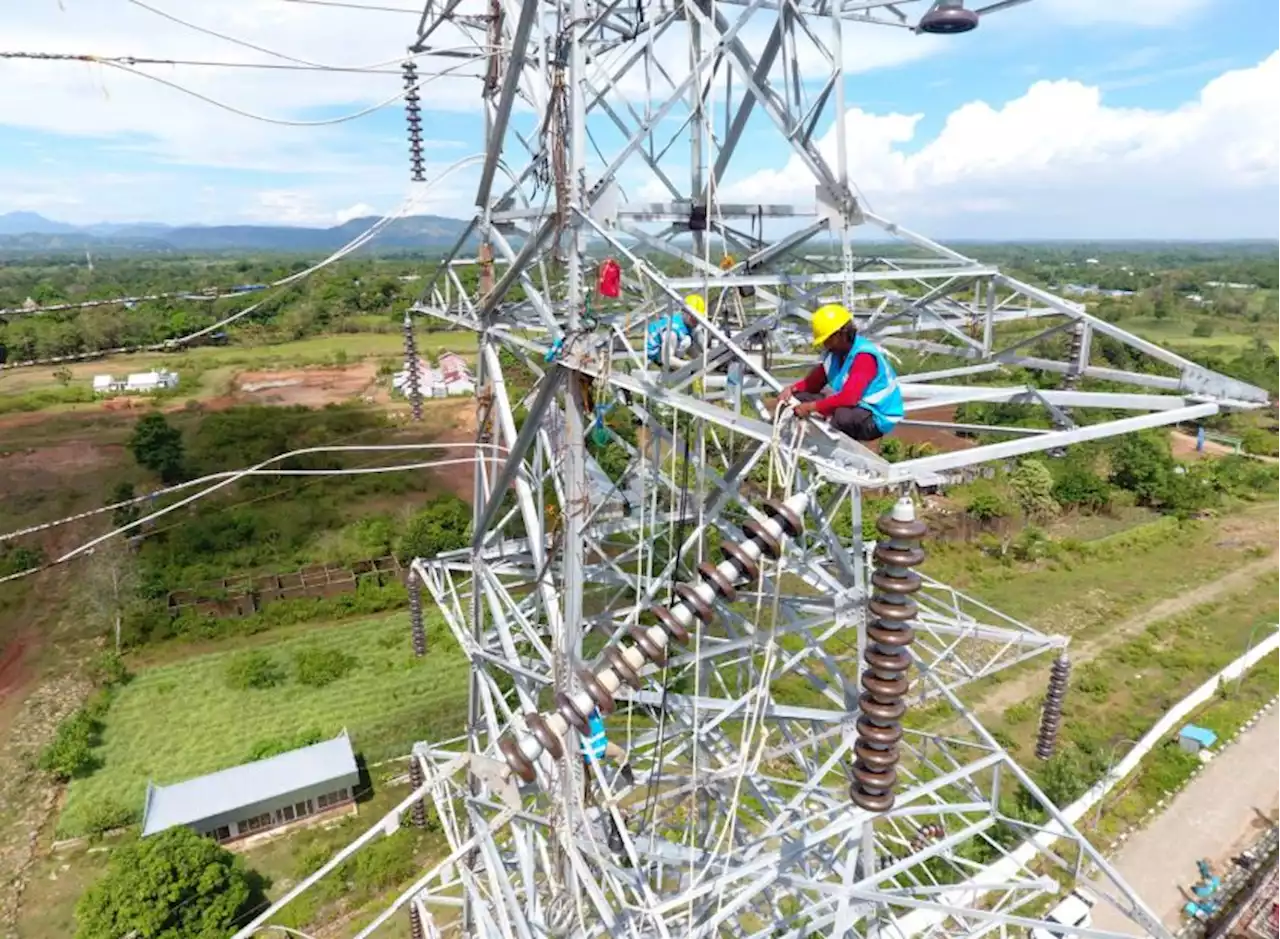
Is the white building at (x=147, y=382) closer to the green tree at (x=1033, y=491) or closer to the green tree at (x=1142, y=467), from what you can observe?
the green tree at (x=1033, y=491)

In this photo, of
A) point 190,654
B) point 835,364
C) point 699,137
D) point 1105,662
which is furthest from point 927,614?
point 190,654

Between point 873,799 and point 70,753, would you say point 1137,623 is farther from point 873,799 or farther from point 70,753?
point 70,753

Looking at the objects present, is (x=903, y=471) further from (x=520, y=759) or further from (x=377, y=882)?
(x=377, y=882)

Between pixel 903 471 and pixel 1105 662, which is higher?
pixel 903 471

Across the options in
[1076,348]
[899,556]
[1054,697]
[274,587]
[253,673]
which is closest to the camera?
[899,556]

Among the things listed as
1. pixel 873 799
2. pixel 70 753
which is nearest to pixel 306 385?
pixel 70 753

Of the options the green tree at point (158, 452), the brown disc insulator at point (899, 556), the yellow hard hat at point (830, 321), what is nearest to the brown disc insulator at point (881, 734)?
the brown disc insulator at point (899, 556)

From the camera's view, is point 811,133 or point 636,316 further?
point 811,133
